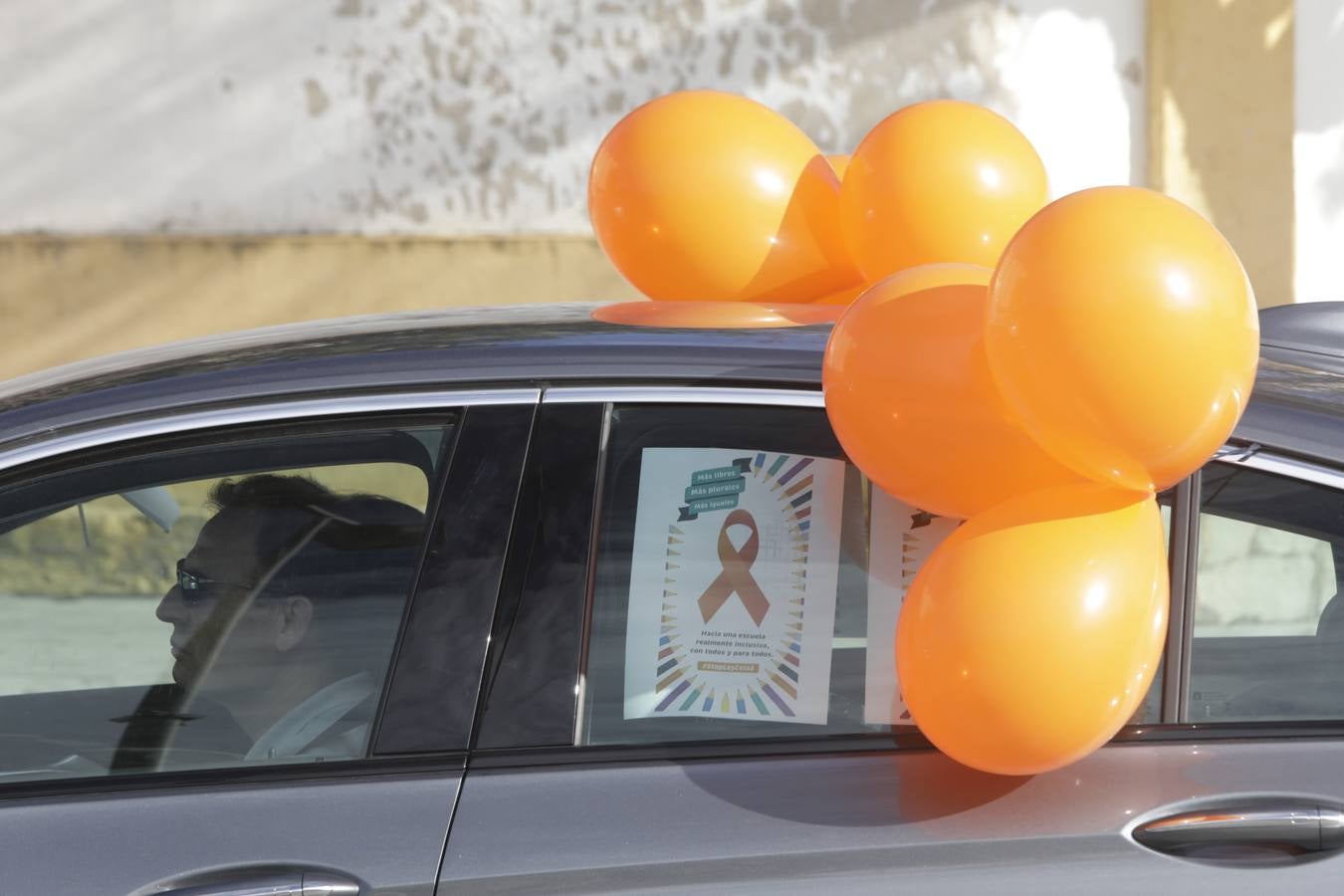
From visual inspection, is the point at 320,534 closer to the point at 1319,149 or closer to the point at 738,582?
the point at 738,582

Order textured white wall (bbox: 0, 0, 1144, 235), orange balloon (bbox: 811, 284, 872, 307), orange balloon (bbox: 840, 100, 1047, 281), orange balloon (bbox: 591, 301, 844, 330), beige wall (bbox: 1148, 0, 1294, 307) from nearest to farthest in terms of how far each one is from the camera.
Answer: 1. orange balloon (bbox: 591, 301, 844, 330)
2. orange balloon (bbox: 840, 100, 1047, 281)
3. orange balloon (bbox: 811, 284, 872, 307)
4. textured white wall (bbox: 0, 0, 1144, 235)
5. beige wall (bbox: 1148, 0, 1294, 307)

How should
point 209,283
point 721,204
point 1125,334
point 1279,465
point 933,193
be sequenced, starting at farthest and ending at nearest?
point 209,283, point 721,204, point 933,193, point 1279,465, point 1125,334

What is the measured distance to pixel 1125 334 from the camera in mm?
1480

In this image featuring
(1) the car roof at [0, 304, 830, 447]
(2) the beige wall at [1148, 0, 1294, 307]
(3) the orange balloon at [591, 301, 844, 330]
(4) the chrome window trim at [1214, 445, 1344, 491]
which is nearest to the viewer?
(4) the chrome window trim at [1214, 445, 1344, 491]

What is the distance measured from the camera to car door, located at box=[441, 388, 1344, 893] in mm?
1629

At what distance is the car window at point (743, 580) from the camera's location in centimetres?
176

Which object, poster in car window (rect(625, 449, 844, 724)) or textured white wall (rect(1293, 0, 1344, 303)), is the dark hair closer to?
poster in car window (rect(625, 449, 844, 724))

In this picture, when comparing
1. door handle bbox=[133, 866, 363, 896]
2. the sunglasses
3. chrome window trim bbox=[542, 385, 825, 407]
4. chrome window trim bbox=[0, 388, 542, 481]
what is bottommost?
door handle bbox=[133, 866, 363, 896]

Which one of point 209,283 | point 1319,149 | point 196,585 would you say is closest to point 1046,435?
point 196,585

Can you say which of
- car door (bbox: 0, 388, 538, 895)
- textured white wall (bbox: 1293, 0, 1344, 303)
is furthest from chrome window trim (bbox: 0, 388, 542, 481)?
textured white wall (bbox: 1293, 0, 1344, 303)

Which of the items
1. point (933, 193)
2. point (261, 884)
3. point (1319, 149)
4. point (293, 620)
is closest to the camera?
point (261, 884)

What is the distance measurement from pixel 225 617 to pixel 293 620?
3.8 inches

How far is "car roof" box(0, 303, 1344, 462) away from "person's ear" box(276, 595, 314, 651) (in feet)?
0.91

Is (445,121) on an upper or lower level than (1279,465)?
upper
